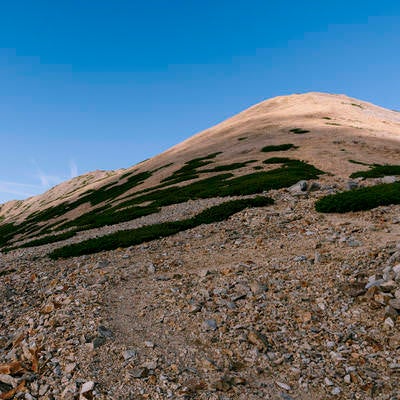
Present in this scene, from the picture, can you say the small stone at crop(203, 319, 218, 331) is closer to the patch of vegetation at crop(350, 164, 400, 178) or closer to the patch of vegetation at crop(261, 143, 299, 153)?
the patch of vegetation at crop(350, 164, 400, 178)

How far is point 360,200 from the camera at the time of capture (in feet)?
62.7

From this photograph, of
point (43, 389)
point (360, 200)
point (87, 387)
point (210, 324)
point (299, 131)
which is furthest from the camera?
point (299, 131)

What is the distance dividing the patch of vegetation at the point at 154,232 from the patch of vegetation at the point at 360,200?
14.2ft

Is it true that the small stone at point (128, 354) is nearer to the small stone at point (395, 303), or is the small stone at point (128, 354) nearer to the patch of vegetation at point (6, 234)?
the small stone at point (395, 303)

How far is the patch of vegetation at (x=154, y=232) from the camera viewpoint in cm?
2000

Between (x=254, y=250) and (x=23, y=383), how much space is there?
1073 centimetres

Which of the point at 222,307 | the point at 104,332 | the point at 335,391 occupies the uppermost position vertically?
the point at 104,332

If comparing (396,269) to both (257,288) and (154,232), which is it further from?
(154,232)

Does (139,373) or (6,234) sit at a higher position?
(6,234)

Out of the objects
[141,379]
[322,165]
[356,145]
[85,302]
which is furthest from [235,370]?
[356,145]

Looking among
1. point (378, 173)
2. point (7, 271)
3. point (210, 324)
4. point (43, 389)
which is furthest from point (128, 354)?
point (378, 173)

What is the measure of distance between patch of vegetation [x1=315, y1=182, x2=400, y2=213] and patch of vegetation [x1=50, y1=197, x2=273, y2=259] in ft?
14.2

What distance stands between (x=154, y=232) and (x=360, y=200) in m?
12.7

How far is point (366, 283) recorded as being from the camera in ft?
34.9
